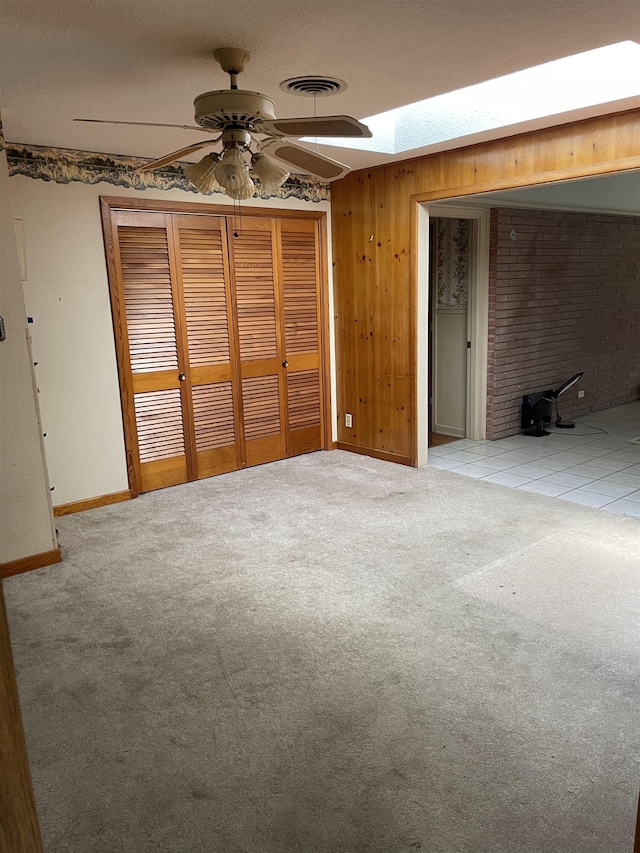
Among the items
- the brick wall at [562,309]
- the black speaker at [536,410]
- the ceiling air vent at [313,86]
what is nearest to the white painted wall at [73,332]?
the ceiling air vent at [313,86]

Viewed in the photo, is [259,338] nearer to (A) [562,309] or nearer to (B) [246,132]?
(B) [246,132]

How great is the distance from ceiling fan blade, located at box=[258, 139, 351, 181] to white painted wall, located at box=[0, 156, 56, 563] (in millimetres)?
1540

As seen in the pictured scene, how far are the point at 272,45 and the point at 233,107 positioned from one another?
1.38 ft

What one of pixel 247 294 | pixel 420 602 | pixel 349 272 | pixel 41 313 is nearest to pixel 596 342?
pixel 349 272

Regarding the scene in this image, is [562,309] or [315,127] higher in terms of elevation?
[315,127]

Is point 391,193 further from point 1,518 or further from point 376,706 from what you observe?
point 376,706

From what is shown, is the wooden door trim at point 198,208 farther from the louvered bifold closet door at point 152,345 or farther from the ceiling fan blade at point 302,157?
the ceiling fan blade at point 302,157

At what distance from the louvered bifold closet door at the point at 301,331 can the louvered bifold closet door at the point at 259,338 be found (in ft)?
0.33

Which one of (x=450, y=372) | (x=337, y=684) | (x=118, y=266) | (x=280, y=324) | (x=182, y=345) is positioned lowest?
(x=337, y=684)

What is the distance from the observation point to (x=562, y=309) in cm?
661

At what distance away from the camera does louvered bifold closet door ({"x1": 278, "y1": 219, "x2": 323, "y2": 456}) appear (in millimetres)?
5500

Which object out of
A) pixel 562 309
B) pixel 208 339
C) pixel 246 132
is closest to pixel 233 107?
pixel 246 132

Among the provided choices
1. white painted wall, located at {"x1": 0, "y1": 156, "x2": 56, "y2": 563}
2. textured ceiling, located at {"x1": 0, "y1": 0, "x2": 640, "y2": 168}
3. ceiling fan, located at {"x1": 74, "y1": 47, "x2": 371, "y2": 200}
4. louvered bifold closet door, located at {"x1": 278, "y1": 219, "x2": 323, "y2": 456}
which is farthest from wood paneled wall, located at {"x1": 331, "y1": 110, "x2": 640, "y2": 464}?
white painted wall, located at {"x1": 0, "y1": 156, "x2": 56, "y2": 563}

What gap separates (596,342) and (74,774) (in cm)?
678
